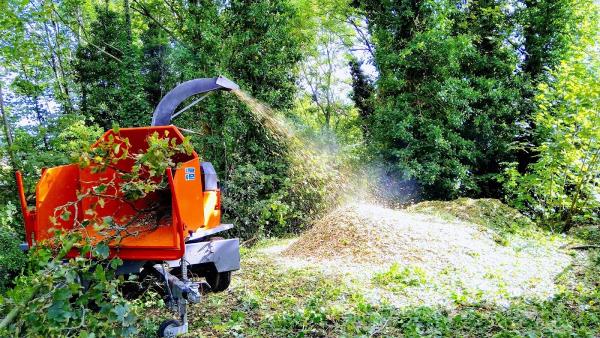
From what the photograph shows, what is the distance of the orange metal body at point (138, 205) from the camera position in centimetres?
365

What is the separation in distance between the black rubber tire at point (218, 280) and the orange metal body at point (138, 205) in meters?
0.68

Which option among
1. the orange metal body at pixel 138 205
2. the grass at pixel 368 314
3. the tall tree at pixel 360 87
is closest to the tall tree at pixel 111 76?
the tall tree at pixel 360 87

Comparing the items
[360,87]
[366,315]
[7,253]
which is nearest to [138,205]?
[366,315]

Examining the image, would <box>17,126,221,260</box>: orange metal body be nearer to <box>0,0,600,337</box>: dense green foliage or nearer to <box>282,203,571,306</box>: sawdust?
<box>282,203,571,306</box>: sawdust

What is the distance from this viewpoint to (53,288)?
2.49m

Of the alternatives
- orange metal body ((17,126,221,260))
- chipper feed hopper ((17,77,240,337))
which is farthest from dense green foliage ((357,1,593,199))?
orange metal body ((17,126,221,260))

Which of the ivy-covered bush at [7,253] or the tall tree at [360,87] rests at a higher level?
the tall tree at [360,87]

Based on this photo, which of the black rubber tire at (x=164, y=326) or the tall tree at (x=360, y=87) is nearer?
the black rubber tire at (x=164, y=326)

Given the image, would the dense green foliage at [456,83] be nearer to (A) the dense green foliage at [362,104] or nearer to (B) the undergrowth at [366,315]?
(A) the dense green foliage at [362,104]

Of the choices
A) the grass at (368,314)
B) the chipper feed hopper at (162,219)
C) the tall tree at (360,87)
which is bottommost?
the grass at (368,314)

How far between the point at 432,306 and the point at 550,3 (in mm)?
11935

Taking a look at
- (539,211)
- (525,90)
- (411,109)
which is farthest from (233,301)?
(525,90)

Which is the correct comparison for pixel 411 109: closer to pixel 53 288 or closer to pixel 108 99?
pixel 108 99

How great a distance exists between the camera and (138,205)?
4559 millimetres
